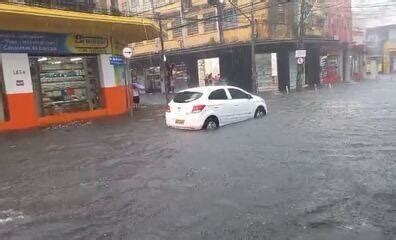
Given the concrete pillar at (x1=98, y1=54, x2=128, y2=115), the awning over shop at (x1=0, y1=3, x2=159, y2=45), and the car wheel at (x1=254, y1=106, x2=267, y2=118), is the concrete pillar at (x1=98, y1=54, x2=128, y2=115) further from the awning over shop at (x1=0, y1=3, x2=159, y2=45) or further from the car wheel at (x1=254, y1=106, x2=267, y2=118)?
the car wheel at (x1=254, y1=106, x2=267, y2=118)

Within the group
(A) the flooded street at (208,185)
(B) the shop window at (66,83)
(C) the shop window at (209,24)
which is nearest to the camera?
(A) the flooded street at (208,185)

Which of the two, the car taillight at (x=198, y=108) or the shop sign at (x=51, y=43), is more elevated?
the shop sign at (x=51, y=43)

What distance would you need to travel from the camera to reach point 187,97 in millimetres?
14945

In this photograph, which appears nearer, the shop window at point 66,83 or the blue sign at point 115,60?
the shop window at point 66,83

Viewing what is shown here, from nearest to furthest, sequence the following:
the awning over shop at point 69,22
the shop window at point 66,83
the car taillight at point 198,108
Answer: the car taillight at point 198,108
the awning over shop at point 69,22
the shop window at point 66,83

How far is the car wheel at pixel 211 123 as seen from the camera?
14727mm

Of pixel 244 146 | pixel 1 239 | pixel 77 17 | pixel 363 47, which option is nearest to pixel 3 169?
pixel 1 239

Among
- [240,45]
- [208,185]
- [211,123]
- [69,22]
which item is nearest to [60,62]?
[69,22]

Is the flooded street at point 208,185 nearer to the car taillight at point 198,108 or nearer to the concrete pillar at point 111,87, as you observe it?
the car taillight at point 198,108

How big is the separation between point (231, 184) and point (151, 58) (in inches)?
1413

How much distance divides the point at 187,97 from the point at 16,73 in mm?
8003

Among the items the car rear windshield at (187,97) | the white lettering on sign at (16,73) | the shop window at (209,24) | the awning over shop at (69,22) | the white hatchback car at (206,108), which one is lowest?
the white hatchback car at (206,108)

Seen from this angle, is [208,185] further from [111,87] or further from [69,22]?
[111,87]

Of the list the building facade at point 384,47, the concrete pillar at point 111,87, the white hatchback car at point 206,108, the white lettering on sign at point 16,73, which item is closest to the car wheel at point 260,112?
the white hatchback car at point 206,108
